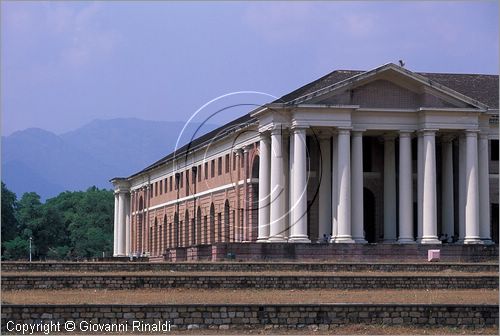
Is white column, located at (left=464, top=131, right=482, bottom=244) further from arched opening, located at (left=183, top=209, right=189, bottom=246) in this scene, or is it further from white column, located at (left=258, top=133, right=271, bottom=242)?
arched opening, located at (left=183, top=209, right=189, bottom=246)

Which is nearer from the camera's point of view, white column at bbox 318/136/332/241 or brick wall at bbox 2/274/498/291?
brick wall at bbox 2/274/498/291

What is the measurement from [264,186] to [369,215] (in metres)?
9.15

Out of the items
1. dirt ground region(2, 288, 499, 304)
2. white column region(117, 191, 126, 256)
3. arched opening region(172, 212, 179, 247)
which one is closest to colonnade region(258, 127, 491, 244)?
dirt ground region(2, 288, 499, 304)

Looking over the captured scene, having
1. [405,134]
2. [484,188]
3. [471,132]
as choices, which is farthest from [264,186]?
[484,188]

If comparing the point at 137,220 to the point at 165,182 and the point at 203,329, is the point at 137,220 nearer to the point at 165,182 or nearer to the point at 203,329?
the point at 165,182

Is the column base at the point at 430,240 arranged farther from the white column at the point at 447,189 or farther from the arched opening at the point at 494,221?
the arched opening at the point at 494,221

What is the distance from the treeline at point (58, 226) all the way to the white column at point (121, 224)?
12.8 feet

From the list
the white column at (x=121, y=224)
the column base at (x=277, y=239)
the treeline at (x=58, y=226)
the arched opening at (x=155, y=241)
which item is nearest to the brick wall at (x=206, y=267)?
the column base at (x=277, y=239)

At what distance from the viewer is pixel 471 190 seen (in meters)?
69.2

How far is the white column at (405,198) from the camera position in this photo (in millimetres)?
68875

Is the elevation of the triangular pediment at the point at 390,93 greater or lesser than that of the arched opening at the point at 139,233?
greater

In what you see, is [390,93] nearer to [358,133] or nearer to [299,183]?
[358,133]

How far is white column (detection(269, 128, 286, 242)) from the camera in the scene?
225ft

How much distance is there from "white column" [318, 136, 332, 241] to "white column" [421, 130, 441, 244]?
6051 mm
